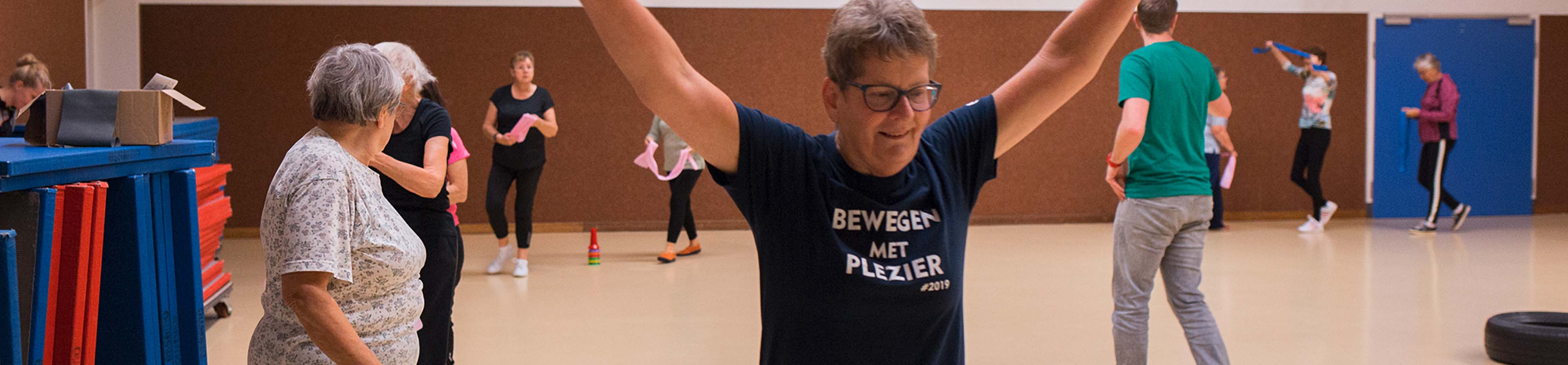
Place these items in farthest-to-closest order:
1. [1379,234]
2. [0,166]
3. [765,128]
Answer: [1379,234] < [0,166] < [765,128]

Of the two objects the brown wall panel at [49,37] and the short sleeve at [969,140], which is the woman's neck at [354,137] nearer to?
the short sleeve at [969,140]

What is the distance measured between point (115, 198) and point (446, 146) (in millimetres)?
981

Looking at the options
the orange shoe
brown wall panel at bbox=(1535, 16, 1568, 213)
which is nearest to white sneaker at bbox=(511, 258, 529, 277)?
the orange shoe

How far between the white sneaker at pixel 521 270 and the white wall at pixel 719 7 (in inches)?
118

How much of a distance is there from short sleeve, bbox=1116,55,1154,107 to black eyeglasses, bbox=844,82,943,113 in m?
1.95

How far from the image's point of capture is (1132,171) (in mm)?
3363

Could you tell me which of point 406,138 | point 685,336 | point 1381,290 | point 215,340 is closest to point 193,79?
point 215,340

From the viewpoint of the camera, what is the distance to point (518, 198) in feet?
23.3

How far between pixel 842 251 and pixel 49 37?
26.9ft

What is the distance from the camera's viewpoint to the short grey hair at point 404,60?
2.94 meters

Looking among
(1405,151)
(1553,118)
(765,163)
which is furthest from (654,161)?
(1553,118)

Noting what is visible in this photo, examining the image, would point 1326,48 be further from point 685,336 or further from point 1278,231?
point 685,336

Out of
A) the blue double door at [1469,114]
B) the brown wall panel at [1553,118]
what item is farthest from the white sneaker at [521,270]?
the brown wall panel at [1553,118]

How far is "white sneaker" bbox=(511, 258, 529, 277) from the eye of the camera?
22.4 feet
